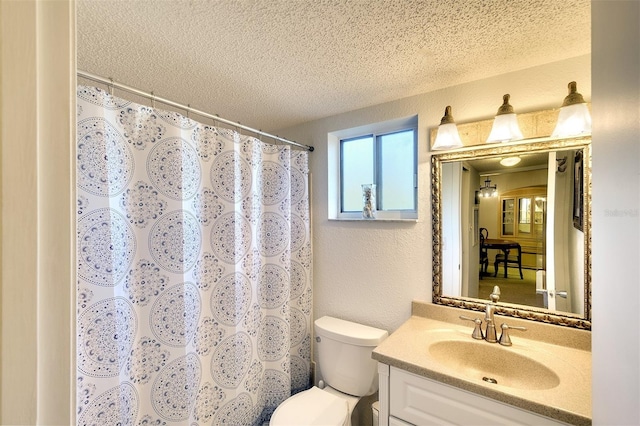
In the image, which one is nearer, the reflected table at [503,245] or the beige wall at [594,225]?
the beige wall at [594,225]


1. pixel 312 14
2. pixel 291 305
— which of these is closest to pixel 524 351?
pixel 291 305

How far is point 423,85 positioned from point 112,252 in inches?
64.1

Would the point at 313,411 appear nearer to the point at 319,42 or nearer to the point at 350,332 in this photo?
the point at 350,332

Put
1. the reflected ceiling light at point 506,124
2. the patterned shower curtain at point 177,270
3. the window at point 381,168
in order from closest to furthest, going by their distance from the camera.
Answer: the patterned shower curtain at point 177,270, the reflected ceiling light at point 506,124, the window at point 381,168

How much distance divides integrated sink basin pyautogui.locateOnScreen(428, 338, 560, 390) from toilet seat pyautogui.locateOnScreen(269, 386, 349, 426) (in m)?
0.61

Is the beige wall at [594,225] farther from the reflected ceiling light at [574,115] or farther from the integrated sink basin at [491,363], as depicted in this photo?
the integrated sink basin at [491,363]

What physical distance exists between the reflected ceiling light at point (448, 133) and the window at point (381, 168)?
293 mm

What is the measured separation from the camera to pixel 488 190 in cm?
136

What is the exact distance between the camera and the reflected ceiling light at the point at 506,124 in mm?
1164

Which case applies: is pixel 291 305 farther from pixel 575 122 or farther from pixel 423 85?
pixel 575 122

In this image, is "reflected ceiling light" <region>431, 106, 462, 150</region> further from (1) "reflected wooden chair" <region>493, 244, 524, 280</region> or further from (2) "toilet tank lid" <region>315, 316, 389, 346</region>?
(2) "toilet tank lid" <region>315, 316, 389, 346</region>

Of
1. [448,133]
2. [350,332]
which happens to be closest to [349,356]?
[350,332]

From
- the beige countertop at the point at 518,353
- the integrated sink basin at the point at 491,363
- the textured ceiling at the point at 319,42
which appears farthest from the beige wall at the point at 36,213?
the integrated sink basin at the point at 491,363

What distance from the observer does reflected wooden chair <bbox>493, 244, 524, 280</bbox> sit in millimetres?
1293
